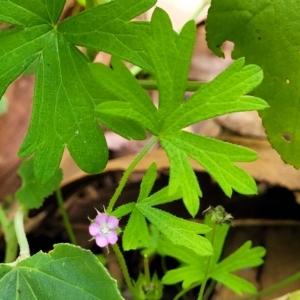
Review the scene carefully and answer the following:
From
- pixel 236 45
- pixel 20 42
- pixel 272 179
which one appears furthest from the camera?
pixel 272 179

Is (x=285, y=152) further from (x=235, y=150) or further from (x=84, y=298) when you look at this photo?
(x=84, y=298)

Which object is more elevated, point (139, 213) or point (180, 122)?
point (180, 122)

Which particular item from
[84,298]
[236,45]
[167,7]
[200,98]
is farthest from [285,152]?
[167,7]

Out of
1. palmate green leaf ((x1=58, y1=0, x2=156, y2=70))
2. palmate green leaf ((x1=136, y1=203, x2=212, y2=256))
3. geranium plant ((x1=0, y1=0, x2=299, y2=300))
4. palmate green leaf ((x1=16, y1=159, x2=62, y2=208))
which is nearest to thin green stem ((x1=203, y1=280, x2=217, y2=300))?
geranium plant ((x1=0, y1=0, x2=299, y2=300))

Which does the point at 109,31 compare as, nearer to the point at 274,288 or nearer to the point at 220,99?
the point at 220,99

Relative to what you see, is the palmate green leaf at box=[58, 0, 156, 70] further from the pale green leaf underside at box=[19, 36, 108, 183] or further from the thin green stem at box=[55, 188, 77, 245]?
the thin green stem at box=[55, 188, 77, 245]

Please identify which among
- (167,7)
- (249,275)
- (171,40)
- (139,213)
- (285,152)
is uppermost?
(167,7)
